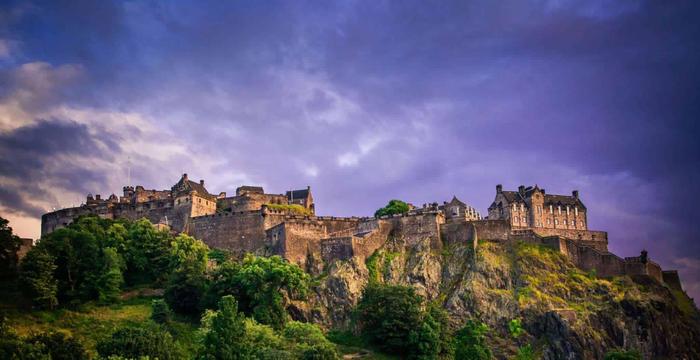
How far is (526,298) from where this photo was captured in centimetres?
8450

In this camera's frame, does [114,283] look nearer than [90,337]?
No

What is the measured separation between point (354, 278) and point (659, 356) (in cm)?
3617

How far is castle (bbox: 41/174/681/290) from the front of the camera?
3501 inches

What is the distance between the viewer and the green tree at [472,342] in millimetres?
76312

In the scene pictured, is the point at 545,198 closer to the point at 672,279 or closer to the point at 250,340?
the point at 672,279

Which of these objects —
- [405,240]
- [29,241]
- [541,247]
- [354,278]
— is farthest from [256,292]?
[541,247]

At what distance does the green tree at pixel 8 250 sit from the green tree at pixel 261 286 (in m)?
22.6

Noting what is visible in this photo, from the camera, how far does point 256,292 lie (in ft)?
247

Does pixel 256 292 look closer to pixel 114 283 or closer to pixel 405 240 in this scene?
pixel 114 283

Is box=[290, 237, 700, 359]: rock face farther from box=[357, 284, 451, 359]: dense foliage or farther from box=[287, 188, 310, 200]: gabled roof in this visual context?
box=[287, 188, 310, 200]: gabled roof

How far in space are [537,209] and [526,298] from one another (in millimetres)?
23029

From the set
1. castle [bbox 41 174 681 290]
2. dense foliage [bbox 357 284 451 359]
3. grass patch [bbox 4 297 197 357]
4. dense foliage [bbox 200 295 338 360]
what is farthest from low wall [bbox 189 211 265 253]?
dense foliage [bbox 200 295 338 360]

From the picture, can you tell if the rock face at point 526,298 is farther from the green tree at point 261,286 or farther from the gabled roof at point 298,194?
the gabled roof at point 298,194

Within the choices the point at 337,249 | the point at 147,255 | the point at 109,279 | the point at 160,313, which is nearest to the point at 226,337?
the point at 160,313
